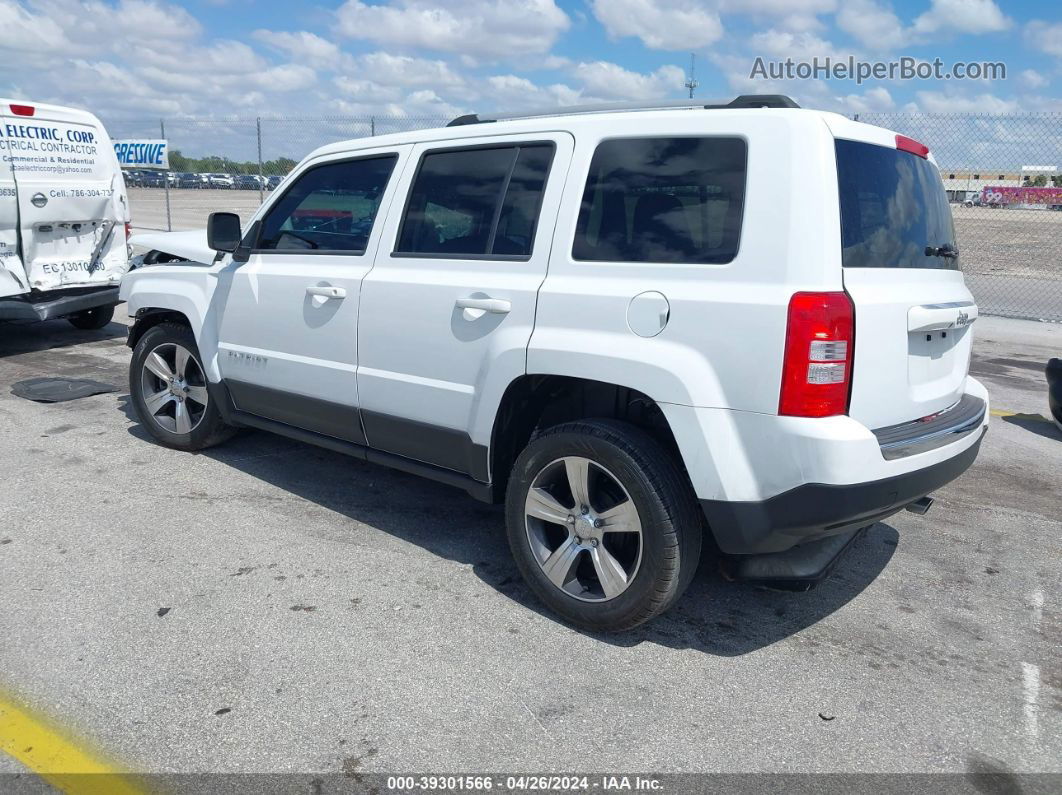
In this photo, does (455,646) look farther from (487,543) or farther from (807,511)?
(807,511)

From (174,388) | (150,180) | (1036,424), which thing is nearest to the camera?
(174,388)

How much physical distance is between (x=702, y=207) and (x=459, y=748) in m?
1.99

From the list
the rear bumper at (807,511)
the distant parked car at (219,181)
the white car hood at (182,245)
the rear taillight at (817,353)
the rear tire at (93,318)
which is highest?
the distant parked car at (219,181)

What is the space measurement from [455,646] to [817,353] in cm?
170

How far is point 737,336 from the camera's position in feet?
9.36

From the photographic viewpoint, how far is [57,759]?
2.60m

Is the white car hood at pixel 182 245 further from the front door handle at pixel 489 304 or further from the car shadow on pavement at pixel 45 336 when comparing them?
the car shadow on pavement at pixel 45 336

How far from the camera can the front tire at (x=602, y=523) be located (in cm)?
310

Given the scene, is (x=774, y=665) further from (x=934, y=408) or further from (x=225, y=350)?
(x=225, y=350)

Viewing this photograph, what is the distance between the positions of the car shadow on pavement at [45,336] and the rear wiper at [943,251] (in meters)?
8.31

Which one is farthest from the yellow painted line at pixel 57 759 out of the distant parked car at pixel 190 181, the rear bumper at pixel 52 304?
the distant parked car at pixel 190 181

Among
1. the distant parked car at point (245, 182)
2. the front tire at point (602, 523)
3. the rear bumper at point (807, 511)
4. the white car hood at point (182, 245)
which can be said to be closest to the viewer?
the rear bumper at point (807, 511)

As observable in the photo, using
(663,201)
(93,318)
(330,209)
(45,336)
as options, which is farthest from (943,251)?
(45,336)

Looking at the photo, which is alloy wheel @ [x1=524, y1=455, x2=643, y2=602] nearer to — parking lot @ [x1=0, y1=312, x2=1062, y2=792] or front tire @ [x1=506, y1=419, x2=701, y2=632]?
front tire @ [x1=506, y1=419, x2=701, y2=632]
